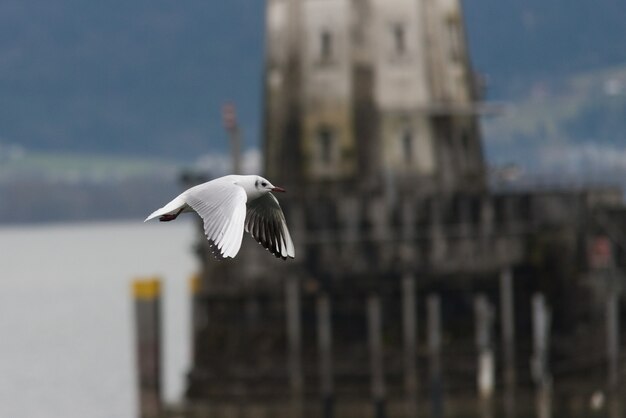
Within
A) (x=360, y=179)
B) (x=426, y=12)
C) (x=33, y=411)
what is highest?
(x=426, y=12)

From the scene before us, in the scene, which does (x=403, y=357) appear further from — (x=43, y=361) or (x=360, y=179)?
(x=43, y=361)

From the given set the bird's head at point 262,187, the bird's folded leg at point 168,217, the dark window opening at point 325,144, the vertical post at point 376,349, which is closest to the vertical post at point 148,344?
the vertical post at point 376,349

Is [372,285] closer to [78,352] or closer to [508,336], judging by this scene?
[508,336]

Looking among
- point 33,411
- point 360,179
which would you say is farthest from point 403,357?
point 33,411

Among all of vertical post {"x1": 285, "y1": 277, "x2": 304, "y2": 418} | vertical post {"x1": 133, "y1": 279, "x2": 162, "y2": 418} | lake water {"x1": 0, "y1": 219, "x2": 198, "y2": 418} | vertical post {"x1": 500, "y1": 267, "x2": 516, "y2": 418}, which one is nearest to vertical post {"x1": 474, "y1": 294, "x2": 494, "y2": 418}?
vertical post {"x1": 500, "y1": 267, "x2": 516, "y2": 418}

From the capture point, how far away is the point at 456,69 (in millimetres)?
65062

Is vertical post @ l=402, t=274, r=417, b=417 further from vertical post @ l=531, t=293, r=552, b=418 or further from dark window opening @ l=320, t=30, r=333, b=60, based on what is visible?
dark window opening @ l=320, t=30, r=333, b=60

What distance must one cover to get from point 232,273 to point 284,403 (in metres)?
4.65

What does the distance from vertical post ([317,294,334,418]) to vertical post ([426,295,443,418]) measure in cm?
244

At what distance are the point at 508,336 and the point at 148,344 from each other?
877 cm

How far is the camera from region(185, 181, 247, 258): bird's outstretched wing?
23.6m

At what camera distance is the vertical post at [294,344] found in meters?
53.9

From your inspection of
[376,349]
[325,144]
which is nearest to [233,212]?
[376,349]

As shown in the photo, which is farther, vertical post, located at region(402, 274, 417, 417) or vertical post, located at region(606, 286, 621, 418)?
vertical post, located at region(402, 274, 417, 417)
